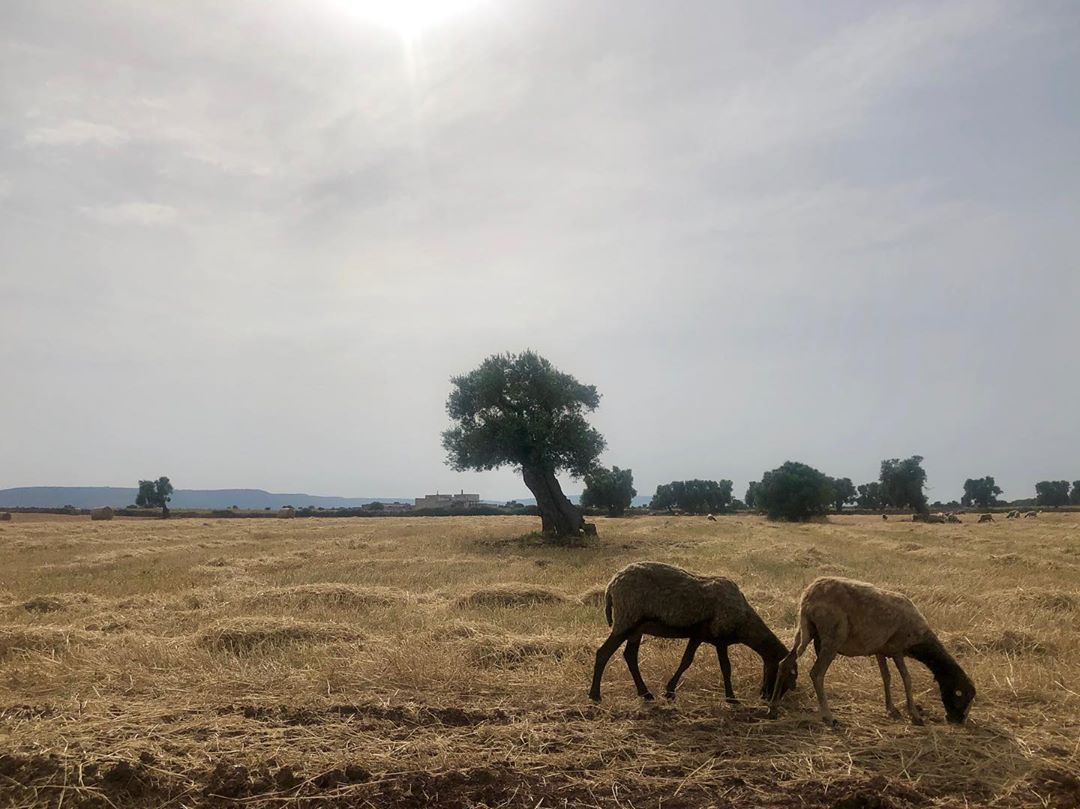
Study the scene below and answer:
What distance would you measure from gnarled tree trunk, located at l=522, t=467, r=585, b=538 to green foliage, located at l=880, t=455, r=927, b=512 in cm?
5390

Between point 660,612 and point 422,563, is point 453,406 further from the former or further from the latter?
point 660,612

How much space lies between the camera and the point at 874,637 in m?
A: 6.66

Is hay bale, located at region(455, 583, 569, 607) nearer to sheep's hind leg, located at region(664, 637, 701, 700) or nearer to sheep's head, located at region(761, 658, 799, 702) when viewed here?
sheep's hind leg, located at region(664, 637, 701, 700)

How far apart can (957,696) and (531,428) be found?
88.4ft

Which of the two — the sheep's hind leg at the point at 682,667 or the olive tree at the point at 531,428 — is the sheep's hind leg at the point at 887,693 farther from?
the olive tree at the point at 531,428

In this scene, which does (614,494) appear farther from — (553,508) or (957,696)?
(957,696)

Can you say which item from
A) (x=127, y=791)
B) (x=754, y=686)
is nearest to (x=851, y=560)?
(x=754, y=686)

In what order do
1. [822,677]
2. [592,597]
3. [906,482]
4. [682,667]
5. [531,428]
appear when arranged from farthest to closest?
[906,482] < [531,428] < [592,597] < [682,667] < [822,677]

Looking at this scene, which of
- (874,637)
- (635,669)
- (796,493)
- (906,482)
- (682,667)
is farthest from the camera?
(906,482)

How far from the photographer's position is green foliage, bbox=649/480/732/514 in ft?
319

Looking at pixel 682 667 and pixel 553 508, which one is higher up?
pixel 553 508

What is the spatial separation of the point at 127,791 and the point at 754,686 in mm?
6245

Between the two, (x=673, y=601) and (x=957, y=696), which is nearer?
(x=957, y=696)

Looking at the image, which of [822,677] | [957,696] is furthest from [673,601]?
[957,696]
